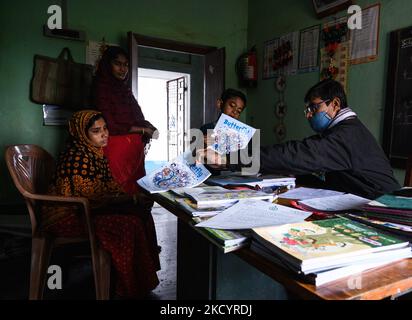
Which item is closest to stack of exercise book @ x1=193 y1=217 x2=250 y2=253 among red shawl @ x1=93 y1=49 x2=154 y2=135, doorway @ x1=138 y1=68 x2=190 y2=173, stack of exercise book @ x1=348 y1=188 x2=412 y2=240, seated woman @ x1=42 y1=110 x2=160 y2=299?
stack of exercise book @ x1=348 y1=188 x2=412 y2=240

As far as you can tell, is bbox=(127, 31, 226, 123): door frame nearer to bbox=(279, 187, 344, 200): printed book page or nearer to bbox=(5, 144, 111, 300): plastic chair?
bbox=(5, 144, 111, 300): plastic chair

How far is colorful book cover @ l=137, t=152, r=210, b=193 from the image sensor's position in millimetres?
1440

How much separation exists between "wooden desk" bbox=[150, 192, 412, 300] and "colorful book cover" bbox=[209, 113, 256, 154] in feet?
1.23

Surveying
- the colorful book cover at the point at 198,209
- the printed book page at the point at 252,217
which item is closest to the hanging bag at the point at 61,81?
the colorful book cover at the point at 198,209

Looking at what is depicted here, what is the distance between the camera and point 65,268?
240 cm

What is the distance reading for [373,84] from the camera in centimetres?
265

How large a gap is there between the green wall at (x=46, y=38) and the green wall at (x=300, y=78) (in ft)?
2.38

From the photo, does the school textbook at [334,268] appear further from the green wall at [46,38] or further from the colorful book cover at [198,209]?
the green wall at [46,38]

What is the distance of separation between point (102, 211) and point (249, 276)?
3.44 feet

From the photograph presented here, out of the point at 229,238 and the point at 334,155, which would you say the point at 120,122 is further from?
the point at 229,238

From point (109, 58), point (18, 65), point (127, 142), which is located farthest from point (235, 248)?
point (18, 65)

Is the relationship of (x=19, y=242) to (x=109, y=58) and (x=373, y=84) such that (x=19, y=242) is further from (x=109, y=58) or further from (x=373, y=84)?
(x=373, y=84)

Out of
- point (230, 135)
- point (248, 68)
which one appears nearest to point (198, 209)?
point (230, 135)

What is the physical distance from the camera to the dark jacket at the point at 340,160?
1342mm
